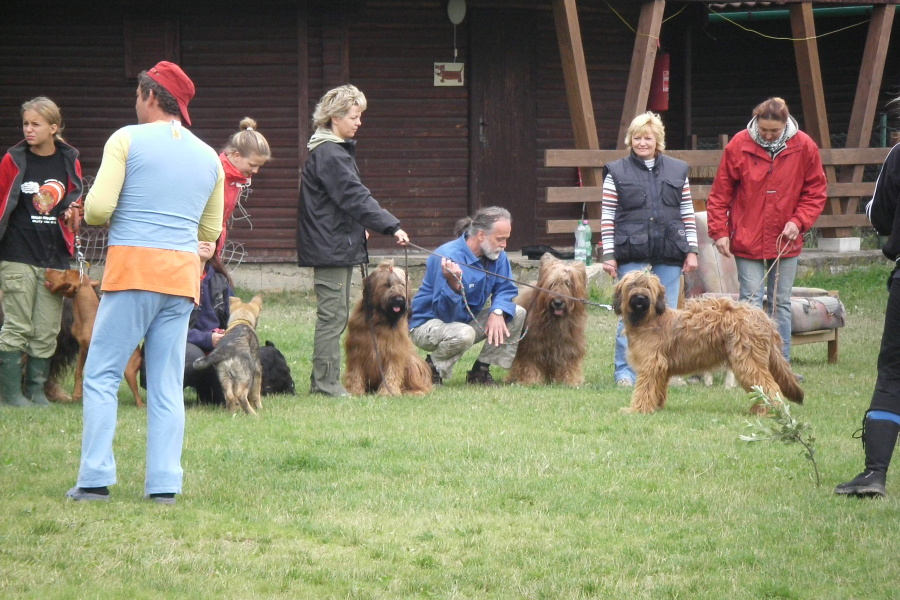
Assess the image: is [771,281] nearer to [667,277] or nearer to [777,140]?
[667,277]

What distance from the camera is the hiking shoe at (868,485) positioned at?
493cm

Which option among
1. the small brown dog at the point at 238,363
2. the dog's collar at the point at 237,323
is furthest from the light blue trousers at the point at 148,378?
the dog's collar at the point at 237,323

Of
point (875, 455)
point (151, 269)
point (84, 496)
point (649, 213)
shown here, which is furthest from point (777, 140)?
point (84, 496)

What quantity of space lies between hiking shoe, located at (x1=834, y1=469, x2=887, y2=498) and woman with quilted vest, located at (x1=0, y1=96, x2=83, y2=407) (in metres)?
4.93

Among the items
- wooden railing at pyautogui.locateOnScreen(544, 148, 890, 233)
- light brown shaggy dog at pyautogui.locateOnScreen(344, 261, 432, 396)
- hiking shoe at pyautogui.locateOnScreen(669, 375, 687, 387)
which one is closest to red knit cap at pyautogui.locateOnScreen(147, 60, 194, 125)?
light brown shaggy dog at pyautogui.locateOnScreen(344, 261, 432, 396)

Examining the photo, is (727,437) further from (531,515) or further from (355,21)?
(355,21)

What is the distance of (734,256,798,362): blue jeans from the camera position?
26.1 ft

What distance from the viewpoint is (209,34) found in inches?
555

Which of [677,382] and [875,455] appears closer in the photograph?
[875,455]

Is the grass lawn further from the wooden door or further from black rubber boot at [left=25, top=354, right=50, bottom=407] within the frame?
the wooden door

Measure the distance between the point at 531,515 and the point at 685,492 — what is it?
2.80 ft

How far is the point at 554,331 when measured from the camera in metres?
8.27

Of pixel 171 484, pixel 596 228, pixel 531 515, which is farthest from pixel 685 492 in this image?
pixel 596 228

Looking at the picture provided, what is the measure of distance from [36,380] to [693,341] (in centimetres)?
441
